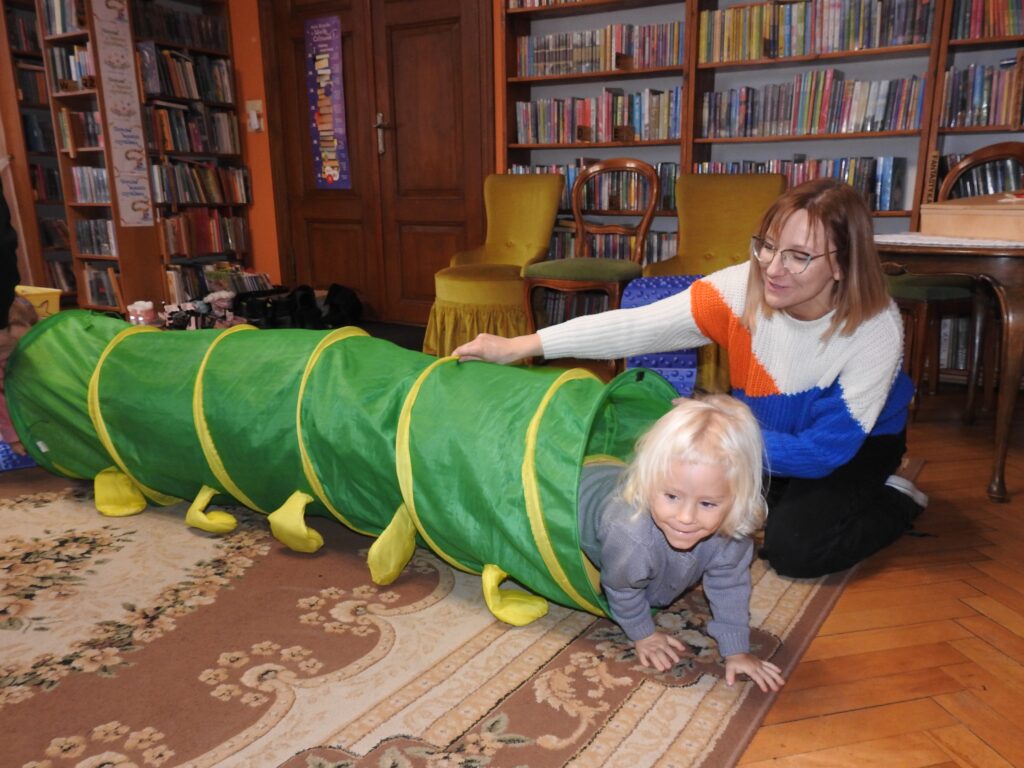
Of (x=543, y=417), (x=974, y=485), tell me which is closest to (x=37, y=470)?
(x=543, y=417)

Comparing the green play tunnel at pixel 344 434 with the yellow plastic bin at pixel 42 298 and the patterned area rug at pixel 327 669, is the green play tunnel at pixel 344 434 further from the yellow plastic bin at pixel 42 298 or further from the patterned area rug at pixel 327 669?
the yellow plastic bin at pixel 42 298

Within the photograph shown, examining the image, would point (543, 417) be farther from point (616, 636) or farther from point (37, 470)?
point (37, 470)

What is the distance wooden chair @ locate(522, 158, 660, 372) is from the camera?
316cm

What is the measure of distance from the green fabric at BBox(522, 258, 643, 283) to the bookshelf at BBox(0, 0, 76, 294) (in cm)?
340

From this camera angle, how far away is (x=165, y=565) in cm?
175

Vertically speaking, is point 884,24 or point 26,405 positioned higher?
point 884,24

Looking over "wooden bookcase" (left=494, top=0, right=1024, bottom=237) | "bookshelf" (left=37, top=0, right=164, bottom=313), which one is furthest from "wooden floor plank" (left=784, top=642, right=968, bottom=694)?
"bookshelf" (left=37, top=0, right=164, bottom=313)

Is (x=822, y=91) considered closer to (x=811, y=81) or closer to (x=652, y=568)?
(x=811, y=81)

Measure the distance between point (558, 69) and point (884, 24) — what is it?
1547 mm

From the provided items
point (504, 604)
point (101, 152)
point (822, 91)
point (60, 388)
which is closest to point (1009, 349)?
point (504, 604)

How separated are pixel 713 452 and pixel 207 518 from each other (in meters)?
1.30

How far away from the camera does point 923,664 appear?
1.37 meters

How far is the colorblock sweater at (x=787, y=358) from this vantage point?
5.03ft

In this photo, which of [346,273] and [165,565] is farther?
[346,273]
